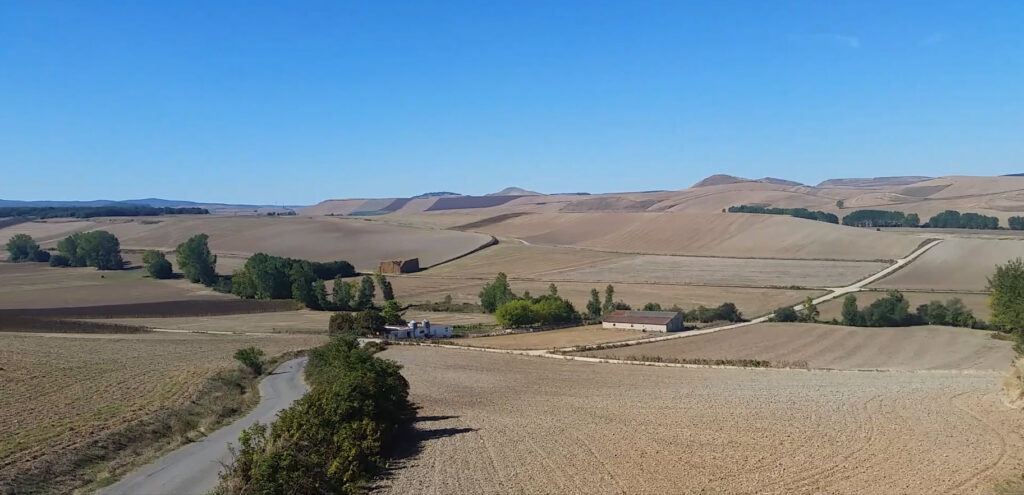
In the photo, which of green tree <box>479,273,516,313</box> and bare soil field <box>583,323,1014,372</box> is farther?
green tree <box>479,273,516,313</box>

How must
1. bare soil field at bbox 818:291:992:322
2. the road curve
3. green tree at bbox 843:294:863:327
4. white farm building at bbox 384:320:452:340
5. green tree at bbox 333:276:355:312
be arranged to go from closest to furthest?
1. the road curve
2. green tree at bbox 843:294:863:327
3. white farm building at bbox 384:320:452:340
4. bare soil field at bbox 818:291:992:322
5. green tree at bbox 333:276:355:312

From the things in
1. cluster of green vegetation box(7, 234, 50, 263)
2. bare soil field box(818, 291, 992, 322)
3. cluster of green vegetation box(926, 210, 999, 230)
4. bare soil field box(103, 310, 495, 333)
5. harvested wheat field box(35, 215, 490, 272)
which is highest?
cluster of green vegetation box(926, 210, 999, 230)

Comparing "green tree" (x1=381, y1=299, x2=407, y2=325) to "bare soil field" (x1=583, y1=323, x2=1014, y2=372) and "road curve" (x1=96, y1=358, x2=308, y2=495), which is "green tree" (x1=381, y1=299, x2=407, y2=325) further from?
"road curve" (x1=96, y1=358, x2=308, y2=495)

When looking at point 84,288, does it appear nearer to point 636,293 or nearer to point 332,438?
point 636,293

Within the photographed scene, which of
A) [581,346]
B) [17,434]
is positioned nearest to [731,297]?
[581,346]

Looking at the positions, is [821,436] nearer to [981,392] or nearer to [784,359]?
[981,392]

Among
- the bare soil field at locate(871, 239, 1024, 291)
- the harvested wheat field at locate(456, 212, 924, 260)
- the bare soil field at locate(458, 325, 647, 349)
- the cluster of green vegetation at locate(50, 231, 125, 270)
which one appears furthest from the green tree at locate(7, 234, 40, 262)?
the bare soil field at locate(871, 239, 1024, 291)

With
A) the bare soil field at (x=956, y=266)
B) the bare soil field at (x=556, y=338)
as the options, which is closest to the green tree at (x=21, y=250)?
the bare soil field at (x=556, y=338)
